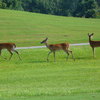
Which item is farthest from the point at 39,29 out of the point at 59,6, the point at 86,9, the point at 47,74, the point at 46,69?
the point at 59,6

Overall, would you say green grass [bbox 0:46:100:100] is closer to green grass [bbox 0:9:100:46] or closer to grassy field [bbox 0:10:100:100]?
grassy field [bbox 0:10:100:100]

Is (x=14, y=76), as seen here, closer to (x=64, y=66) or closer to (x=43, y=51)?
(x=64, y=66)

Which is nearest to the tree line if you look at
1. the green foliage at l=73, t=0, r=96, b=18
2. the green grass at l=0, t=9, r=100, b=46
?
the green foliage at l=73, t=0, r=96, b=18

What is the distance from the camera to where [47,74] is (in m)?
20.8

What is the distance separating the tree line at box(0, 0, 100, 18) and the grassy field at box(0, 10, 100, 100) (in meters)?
44.1

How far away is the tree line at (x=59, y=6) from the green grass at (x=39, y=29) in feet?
122

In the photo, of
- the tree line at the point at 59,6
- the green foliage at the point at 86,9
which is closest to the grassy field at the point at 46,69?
the green foliage at the point at 86,9

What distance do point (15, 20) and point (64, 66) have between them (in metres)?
32.9

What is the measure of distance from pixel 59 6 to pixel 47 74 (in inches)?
3941

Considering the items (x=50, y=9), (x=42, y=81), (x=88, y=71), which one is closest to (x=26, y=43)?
(x=88, y=71)

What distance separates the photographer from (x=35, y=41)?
134 ft

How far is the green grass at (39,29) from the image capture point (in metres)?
43.2

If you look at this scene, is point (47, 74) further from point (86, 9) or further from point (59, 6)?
point (59, 6)

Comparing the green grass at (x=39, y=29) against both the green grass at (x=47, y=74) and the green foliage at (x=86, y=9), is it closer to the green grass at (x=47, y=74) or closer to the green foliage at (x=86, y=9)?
the green grass at (x=47, y=74)
